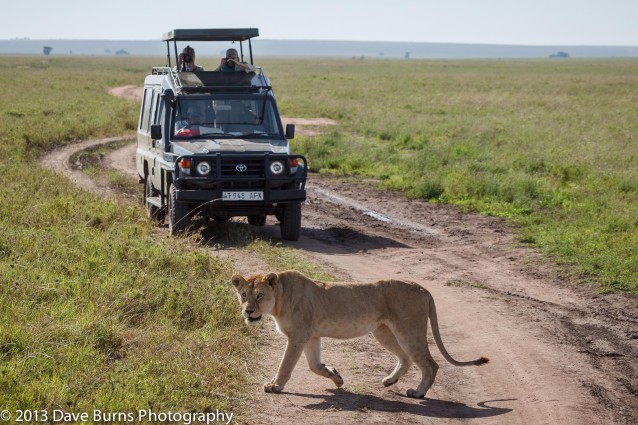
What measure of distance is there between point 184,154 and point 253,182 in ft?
3.03

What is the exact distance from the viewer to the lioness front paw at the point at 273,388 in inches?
244

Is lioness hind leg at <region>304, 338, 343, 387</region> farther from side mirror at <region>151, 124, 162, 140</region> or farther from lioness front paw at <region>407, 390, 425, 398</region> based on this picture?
side mirror at <region>151, 124, 162, 140</region>

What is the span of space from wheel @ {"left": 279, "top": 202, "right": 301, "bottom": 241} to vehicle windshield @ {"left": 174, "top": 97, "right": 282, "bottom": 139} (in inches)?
38.3

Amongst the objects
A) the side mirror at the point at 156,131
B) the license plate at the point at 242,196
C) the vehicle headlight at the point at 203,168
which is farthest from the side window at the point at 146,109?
the license plate at the point at 242,196

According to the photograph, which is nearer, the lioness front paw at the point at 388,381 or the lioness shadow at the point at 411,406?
the lioness shadow at the point at 411,406

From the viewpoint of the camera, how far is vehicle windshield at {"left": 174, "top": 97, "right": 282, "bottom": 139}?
11977 mm

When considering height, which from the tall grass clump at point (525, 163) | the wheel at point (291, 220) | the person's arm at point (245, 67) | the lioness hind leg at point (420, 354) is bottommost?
the tall grass clump at point (525, 163)

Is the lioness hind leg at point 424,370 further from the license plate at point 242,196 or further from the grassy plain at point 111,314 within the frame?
the license plate at point 242,196

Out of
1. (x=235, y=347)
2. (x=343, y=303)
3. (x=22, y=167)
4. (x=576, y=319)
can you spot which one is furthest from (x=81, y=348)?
(x=22, y=167)

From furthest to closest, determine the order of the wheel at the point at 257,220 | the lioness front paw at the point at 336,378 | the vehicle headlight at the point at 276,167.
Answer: the wheel at the point at 257,220
the vehicle headlight at the point at 276,167
the lioness front paw at the point at 336,378

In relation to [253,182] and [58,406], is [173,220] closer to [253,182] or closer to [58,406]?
[253,182]

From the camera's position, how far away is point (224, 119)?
39.6ft

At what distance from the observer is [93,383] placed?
5.85 meters

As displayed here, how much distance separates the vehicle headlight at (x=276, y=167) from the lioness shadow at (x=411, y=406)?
17.7 feet
